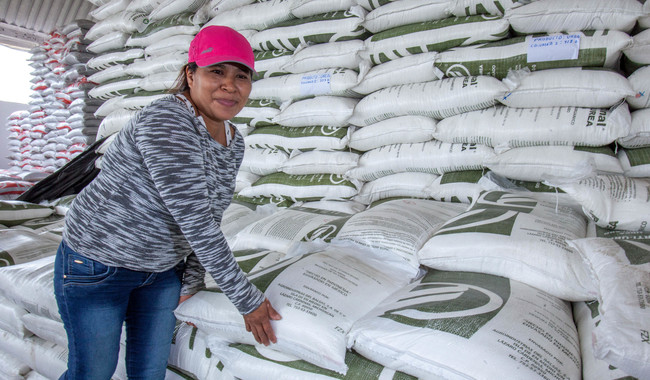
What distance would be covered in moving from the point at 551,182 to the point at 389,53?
40.2 inches

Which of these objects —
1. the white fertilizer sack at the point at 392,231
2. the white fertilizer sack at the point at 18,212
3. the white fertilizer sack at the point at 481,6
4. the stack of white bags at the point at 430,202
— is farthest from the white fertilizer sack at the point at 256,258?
the white fertilizer sack at the point at 18,212

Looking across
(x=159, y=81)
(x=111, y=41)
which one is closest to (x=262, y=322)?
(x=159, y=81)

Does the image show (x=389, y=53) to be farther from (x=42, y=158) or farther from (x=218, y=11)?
(x=42, y=158)

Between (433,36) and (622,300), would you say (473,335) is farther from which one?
(433,36)

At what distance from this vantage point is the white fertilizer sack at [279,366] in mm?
957

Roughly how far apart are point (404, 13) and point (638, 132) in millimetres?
1115

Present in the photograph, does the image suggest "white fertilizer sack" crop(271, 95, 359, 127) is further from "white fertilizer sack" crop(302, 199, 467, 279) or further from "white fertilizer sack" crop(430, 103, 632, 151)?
"white fertilizer sack" crop(302, 199, 467, 279)

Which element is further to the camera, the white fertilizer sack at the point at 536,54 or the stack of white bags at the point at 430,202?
the white fertilizer sack at the point at 536,54

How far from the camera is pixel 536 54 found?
1.66 meters

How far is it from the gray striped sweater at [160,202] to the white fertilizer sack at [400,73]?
118cm

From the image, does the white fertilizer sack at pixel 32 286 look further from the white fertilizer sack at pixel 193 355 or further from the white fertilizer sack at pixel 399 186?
the white fertilizer sack at pixel 399 186

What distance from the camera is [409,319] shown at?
968 millimetres

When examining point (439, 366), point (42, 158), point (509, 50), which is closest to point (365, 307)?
point (439, 366)

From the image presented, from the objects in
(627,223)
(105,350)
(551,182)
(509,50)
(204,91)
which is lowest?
(105,350)
